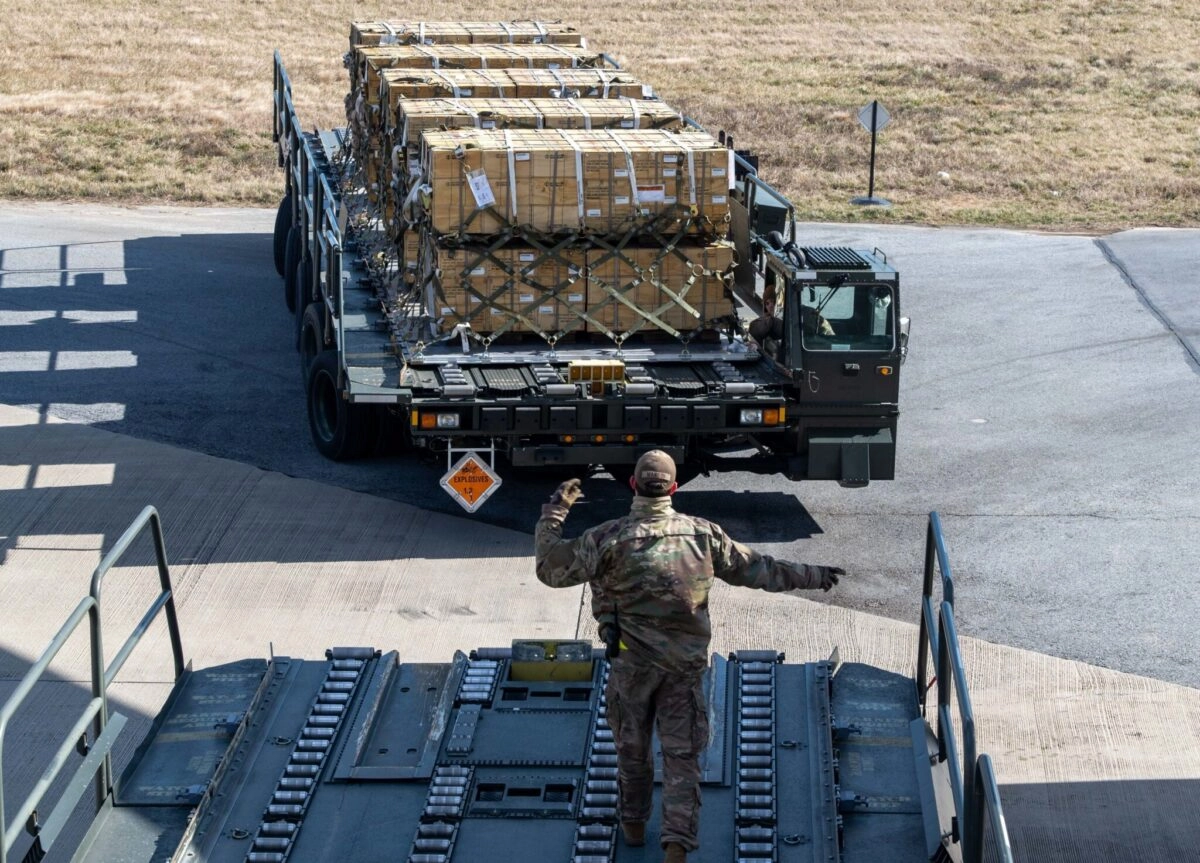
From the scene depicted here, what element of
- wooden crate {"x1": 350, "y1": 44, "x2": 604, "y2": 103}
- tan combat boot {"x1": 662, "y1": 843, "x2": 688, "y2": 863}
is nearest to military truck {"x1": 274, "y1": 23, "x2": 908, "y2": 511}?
wooden crate {"x1": 350, "y1": 44, "x2": 604, "y2": 103}

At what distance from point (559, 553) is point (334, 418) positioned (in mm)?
7542

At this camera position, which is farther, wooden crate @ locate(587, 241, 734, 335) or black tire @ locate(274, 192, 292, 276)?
black tire @ locate(274, 192, 292, 276)

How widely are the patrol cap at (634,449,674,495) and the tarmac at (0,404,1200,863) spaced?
10.3 feet

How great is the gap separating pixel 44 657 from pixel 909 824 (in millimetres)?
3014

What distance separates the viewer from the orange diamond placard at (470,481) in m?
11.6

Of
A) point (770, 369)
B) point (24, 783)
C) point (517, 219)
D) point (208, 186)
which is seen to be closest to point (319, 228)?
point (517, 219)

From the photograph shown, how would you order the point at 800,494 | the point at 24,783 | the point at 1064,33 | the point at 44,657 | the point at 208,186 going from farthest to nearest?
1. the point at 1064,33
2. the point at 208,186
3. the point at 800,494
4. the point at 24,783
5. the point at 44,657

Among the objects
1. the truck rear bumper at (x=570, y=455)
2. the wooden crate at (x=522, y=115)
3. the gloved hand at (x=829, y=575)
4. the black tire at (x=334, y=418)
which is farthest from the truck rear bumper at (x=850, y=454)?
the gloved hand at (x=829, y=575)

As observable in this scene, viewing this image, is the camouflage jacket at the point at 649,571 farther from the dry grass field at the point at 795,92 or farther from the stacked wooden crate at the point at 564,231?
the dry grass field at the point at 795,92

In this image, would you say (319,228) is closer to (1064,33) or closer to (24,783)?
(24,783)

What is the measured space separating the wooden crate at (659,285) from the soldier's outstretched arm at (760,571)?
20.7 ft

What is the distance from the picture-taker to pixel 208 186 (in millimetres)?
25953

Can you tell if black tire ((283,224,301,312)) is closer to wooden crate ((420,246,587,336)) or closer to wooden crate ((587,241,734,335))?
wooden crate ((420,246,587,336))

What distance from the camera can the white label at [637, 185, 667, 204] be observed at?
12.3 m
